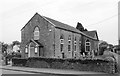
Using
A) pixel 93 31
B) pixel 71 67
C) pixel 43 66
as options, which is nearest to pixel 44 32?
pixel 43 66

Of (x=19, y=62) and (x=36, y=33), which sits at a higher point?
(x=36, y=33)

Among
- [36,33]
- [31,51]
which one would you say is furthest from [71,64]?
[36,33]

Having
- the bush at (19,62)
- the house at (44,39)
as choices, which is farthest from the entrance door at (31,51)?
the bush at (19,62)

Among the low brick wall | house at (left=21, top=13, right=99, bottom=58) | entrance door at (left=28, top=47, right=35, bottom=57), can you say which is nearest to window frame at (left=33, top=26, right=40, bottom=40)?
house at (left=21, top=13, right=99, bottom=58)

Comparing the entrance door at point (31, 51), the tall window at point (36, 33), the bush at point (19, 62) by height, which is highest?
the tall window at point (36, 33)

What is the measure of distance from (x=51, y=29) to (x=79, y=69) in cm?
1451

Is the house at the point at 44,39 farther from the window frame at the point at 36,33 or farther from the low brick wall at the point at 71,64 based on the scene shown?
the low brick wall at the point at 71,64

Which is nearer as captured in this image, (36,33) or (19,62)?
(19,62)

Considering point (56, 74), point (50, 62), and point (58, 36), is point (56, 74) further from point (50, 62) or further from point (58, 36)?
point (58, 36)

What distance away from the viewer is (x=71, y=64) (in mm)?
21125

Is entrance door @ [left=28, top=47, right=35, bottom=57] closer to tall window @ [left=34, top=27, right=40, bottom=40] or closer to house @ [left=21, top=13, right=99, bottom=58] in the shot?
house @ [left=21, top=13, right=99, bottom=58]

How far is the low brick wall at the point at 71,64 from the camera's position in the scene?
1838 cm

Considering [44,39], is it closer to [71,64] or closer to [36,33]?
[36,33]

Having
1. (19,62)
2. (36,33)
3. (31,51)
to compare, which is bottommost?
(19,62)
